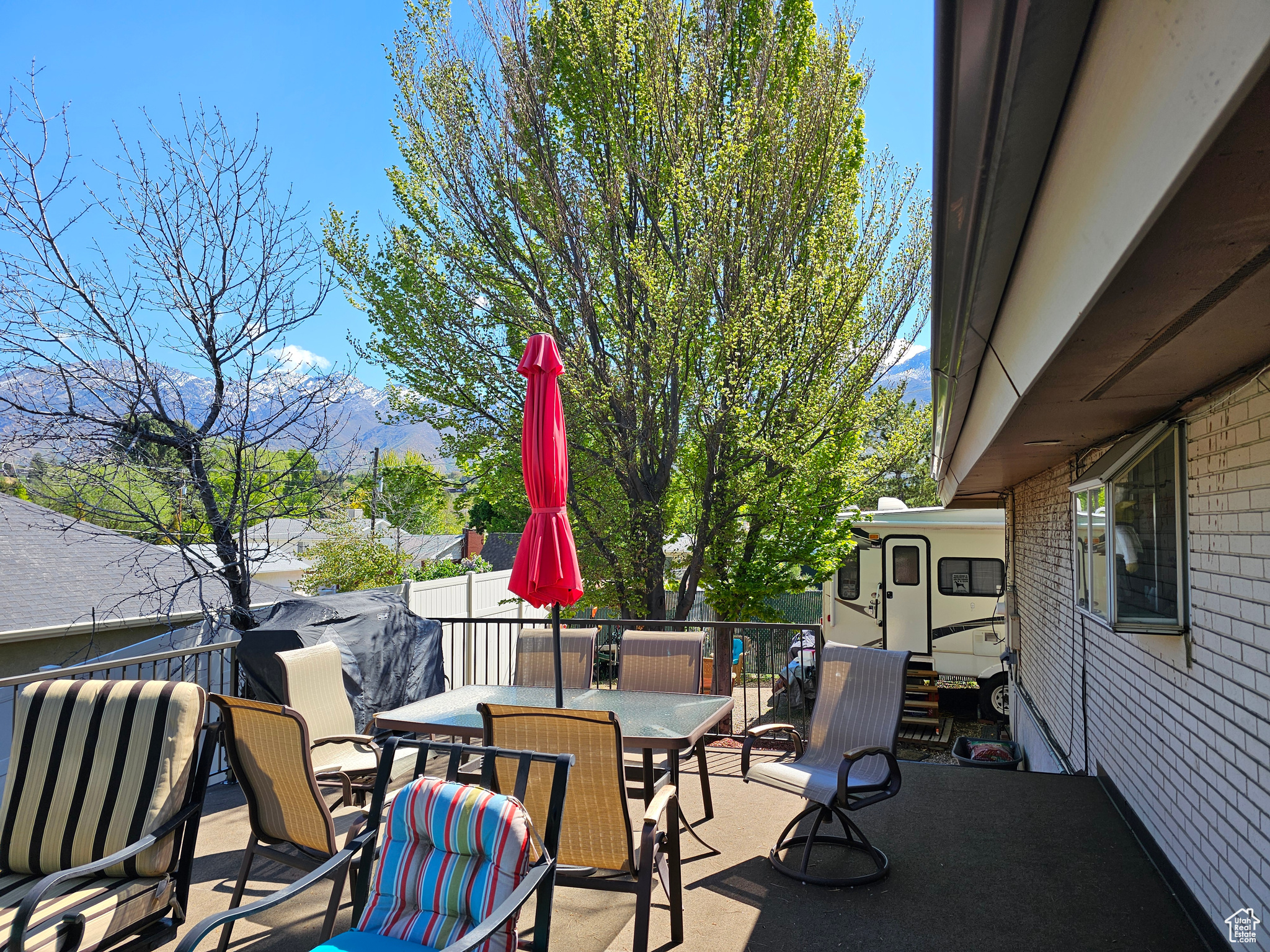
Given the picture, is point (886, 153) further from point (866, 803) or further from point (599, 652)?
point (599, 652)

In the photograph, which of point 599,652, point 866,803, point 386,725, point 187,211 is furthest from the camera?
point 599,652

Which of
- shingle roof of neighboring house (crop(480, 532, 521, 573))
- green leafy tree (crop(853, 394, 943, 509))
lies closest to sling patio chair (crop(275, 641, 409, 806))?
green leafy tree (crop(853, 394, 943, 509))

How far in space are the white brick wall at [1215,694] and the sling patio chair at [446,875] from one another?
2.49 metres

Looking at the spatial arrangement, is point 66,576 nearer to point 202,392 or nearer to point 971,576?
point 202,392

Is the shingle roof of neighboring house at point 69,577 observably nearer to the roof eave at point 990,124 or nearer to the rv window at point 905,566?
the roof eave at point 990,124

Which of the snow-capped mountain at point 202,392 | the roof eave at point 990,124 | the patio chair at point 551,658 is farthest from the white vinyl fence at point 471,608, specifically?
the roof eave at point 990,124

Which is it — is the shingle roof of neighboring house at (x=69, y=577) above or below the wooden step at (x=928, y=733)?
above

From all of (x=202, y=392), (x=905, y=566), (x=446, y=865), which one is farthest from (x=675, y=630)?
(x=446, y=865)

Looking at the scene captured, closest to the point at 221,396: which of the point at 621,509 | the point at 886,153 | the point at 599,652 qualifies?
the point at 621,509

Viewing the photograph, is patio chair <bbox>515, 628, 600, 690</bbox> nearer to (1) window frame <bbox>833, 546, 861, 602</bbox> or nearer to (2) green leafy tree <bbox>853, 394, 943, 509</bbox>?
(2) green leafy tree <bbox>853, 394, 943, 509</bbox>

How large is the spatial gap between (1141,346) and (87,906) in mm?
4210

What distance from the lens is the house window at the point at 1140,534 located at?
145 inches

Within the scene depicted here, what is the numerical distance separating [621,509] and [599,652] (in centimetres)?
647

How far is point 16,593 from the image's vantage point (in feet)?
32.9
